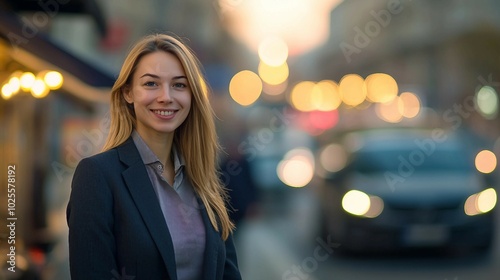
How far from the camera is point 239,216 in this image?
7.72 metres

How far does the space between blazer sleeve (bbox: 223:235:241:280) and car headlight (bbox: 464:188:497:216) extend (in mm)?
8970

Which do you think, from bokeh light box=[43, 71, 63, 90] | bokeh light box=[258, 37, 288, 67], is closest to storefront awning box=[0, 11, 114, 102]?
bokeh light box=[43, 71, 63, 90]

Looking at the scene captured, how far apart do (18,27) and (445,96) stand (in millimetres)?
43169

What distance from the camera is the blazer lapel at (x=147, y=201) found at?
2.66 meters

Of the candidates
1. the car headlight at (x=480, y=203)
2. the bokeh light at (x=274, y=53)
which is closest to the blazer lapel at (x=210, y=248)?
the car headlight at (x=480, y=203)

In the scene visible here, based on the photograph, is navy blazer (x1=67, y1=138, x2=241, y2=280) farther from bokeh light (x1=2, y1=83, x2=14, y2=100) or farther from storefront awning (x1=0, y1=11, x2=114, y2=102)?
bokeh light (x1=2, y1=83, x2=14, y2=100)

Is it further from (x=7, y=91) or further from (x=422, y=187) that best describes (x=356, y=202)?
(x=7, y=91)

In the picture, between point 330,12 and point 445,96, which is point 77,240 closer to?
point 445,96

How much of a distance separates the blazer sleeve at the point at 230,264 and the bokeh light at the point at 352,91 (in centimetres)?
6924

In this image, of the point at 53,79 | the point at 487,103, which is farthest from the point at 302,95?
the point at 53,79

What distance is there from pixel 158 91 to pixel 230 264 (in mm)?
665

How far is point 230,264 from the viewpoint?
121 inches

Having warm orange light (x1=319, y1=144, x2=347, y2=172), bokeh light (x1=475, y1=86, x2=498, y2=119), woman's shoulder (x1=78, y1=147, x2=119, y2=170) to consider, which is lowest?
woman's shoulder (x1=78, y1=147, x2=119, y2=170)

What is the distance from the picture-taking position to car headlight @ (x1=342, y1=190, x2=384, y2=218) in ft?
38.3
